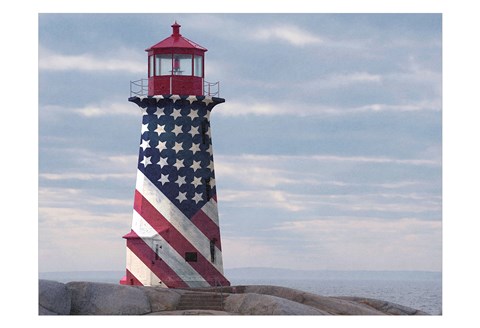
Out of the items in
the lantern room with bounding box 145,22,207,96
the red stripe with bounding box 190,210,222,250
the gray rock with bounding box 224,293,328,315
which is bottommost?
the gray rock with bounding box 224,293,328,315

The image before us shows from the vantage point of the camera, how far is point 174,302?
37.4m

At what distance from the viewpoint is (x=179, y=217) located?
133 feet

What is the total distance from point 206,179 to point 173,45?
412 centimetres

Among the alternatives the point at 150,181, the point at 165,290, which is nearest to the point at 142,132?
the point at 150,181

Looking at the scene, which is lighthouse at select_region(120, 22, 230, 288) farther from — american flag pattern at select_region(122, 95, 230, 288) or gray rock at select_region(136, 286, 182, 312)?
gray rock at select_region(136, 286, 182, 312)

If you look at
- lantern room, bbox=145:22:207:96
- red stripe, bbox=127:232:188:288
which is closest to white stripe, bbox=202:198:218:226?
red stripe, bbox=127:232:188:288

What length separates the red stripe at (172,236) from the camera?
40.4 meters

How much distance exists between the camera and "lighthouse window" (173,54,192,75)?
40844mm

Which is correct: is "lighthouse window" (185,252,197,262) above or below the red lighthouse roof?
below

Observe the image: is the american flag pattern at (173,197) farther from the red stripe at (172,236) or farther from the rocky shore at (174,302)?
the rocky shore at (174,302)

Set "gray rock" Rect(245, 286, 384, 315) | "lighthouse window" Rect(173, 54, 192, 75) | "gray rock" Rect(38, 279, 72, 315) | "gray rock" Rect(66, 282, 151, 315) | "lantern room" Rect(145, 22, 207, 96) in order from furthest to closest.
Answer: "lighthouse window" Rect(173, 54, 192, 75), "lantern room" Rect(145, 22, 207, 96), "gray rock" Rect(245, 286, 384, 315), "gray rock" Rect(66, 282, 151, 315), "gray rock" Rect(38, 279, 72, 315)

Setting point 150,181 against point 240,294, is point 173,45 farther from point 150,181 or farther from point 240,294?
point 240,294

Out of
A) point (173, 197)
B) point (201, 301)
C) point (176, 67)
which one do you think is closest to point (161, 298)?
point (201, 301)

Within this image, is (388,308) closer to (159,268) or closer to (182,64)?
(159,268)
